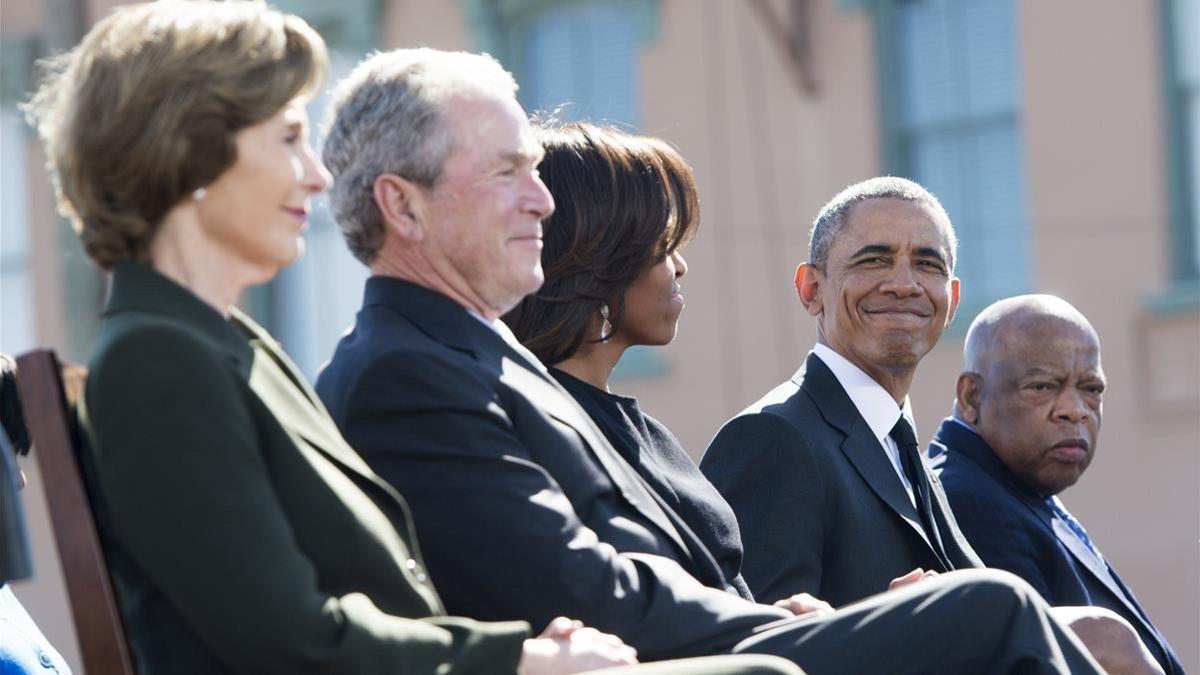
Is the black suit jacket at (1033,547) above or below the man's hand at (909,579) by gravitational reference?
below

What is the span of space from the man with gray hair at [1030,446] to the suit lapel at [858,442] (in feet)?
1.70

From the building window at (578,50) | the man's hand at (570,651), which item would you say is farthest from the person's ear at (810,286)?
the building window at (578,50)

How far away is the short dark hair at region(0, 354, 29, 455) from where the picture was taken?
414cm

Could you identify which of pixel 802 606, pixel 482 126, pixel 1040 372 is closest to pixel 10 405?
pixel 482 126

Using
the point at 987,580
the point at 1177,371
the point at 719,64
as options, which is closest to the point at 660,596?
the point at 987,580

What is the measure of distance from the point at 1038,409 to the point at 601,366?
1745 mm

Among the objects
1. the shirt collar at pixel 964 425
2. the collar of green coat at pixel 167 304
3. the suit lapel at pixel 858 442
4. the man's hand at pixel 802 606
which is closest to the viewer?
the collar of green coat at pixel 167 304

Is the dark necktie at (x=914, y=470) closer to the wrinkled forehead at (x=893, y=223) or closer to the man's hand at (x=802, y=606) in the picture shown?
the wrinkled forehead at (x=893, y=223)

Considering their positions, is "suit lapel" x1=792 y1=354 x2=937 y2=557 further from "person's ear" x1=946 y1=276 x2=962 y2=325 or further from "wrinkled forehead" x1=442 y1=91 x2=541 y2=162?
"wrinkled forehead" x1=442 y1=91 x2=541 y2=162

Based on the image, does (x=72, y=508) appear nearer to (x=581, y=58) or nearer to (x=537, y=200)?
(x=537, y=200)

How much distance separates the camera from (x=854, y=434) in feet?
15.8

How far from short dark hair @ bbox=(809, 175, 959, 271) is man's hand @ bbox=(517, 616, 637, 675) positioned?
2199mm

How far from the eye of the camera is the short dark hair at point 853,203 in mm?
5301

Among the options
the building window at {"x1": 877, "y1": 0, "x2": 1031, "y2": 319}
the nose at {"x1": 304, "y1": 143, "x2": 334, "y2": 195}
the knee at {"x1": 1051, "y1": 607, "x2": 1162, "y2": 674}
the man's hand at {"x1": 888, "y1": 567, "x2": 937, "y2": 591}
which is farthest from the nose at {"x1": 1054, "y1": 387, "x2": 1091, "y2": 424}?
the building window at {"x1": 877, "y1": 0, "x2": 1031, "y2": 319}
